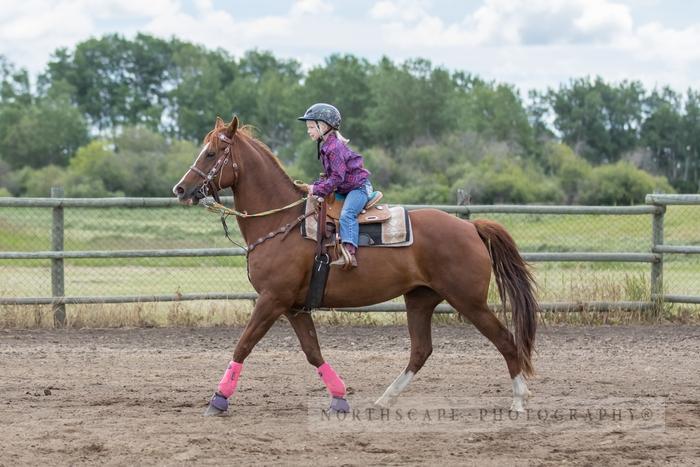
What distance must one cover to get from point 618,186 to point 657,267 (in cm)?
3246

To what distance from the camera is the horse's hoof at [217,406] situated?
7301 mm

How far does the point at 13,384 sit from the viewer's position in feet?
28.1

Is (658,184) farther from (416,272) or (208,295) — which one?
(416,272)

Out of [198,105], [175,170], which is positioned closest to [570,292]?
[175,170]

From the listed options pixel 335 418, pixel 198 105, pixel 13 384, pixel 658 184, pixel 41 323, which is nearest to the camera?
pixel 335 418

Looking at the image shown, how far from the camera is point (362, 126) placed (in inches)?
2495

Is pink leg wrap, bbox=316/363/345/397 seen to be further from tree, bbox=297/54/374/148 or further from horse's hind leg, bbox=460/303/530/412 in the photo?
tree, bbox=297/54/374/148

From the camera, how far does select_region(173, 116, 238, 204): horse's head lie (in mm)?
7566

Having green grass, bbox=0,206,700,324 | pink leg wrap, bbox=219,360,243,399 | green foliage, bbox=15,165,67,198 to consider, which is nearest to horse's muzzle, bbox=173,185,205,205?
pink leg wrap, bbox=219,360,243,399

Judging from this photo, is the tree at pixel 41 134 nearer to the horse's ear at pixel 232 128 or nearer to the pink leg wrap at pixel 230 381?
the horse's ear at pixel 232 128

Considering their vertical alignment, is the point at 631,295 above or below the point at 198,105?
below

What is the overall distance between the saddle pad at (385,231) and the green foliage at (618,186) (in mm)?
36144

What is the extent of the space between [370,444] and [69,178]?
157 feet

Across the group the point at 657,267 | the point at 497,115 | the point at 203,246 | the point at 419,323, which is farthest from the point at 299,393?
the point at 497,115
